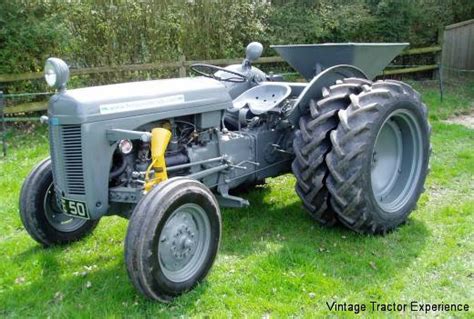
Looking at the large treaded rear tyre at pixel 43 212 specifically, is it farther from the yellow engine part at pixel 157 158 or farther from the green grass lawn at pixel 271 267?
the yellow engine part at pixel 157 158

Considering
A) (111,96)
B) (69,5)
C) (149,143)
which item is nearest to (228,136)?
(149,143)

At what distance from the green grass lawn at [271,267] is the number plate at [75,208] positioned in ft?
1.65

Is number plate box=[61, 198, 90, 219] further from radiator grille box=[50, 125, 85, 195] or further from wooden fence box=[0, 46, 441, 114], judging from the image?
wooden fence box=[0, 46, 441, 114]

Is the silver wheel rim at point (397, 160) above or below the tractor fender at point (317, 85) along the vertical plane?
below

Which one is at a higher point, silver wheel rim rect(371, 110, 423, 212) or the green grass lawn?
silver wheel rim rect(371, 110, 423, 212)

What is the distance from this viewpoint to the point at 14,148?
24.6 feet

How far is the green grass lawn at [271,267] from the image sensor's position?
10.9 feet

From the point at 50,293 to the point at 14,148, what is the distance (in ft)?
15.1

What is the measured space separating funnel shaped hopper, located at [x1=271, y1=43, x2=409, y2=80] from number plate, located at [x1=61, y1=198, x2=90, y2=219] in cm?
257

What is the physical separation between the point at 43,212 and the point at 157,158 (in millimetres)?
1169

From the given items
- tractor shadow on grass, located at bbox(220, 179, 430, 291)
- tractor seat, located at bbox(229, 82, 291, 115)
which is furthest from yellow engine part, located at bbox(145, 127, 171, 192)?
tractor seat, located at bbox(229, 82, 291, 115)

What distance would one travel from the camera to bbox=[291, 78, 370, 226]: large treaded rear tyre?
3990 millimetres

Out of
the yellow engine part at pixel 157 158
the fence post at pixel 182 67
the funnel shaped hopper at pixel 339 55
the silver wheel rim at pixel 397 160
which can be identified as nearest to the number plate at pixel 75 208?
the yellow engine part at pixel 157 158

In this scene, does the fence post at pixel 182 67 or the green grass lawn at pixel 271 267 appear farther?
the fence post at pixel 182 67
